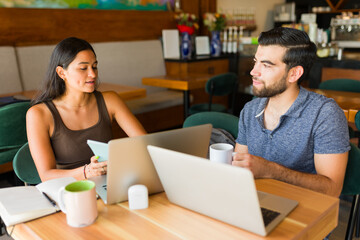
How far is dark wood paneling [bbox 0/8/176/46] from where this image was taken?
12.2 ft

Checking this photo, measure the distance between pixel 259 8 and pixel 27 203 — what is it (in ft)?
21.9

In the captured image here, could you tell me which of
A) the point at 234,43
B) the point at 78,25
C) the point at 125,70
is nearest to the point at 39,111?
the point at 78,25

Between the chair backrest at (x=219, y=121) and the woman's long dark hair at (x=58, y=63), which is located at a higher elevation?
the woman's long dark hair at (x=58, y=63)

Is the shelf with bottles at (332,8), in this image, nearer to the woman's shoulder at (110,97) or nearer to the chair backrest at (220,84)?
the chair backrest at (220,84)

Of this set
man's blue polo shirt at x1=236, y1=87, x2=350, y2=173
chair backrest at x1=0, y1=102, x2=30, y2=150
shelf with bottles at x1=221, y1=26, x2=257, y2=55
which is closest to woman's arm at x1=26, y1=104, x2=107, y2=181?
chair backrest at x1=0, y1=102, x2=30, y2=150

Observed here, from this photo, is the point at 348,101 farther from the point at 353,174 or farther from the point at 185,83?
the point at 185,83

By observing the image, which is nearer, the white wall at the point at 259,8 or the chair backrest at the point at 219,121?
the chair backrest at the point at 219,121

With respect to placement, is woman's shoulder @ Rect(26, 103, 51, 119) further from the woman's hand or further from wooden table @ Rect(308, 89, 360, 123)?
wooden table @ Rect(308, 89, 360, 123)

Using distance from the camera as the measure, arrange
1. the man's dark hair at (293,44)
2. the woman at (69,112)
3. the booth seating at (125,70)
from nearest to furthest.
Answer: the man's dark hair at (293,44)
the woman at (69,112)
the booth seating at (125,70)

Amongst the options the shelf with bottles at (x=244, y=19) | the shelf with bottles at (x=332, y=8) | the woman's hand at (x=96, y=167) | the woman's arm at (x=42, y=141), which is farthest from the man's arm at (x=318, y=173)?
the shelf with bottles at (x=332, y=8)

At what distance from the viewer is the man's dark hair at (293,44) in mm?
1454

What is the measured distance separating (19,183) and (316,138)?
1834 mm

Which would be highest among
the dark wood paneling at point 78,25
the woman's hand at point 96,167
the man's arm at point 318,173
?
the dark wood paneling at point 78,25

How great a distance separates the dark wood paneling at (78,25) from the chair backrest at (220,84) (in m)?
1.58
